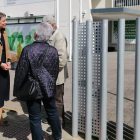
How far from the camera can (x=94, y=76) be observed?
3592 millimetres

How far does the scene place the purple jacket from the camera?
10.1 ft

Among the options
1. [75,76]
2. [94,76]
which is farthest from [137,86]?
[75,76]

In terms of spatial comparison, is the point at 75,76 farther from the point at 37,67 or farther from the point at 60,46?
the point at 37,67

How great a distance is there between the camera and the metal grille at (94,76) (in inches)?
139

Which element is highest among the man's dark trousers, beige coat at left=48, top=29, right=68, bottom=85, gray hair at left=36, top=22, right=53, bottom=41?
gray hair at left=36, top=22, right=53, bottom=41

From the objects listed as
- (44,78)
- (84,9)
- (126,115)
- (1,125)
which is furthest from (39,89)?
(84,9)

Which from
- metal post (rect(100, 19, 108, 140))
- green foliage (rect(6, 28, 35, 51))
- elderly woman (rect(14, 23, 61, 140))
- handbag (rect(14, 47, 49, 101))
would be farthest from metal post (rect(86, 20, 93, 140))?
green foliage (rect(6, 28, 35, 51))

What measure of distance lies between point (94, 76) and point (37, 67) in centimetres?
91

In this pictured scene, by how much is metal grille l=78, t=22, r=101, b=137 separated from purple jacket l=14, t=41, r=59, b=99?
64 cm

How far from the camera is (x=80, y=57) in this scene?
373 cm

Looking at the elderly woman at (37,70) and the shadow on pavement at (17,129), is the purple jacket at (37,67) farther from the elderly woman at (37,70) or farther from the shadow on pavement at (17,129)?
the shadow on pavement at (17,129)

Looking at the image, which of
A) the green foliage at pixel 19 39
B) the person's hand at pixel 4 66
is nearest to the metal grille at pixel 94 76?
the person's hand at pixel 4 66

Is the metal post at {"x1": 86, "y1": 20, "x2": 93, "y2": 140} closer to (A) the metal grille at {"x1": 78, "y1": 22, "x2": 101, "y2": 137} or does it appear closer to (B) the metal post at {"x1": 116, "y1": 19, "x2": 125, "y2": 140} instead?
(A) the metal grille at {"x1": 78, "y1": 22, "x2": 101, "y2": 137}

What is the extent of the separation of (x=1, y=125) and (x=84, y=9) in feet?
43.8
